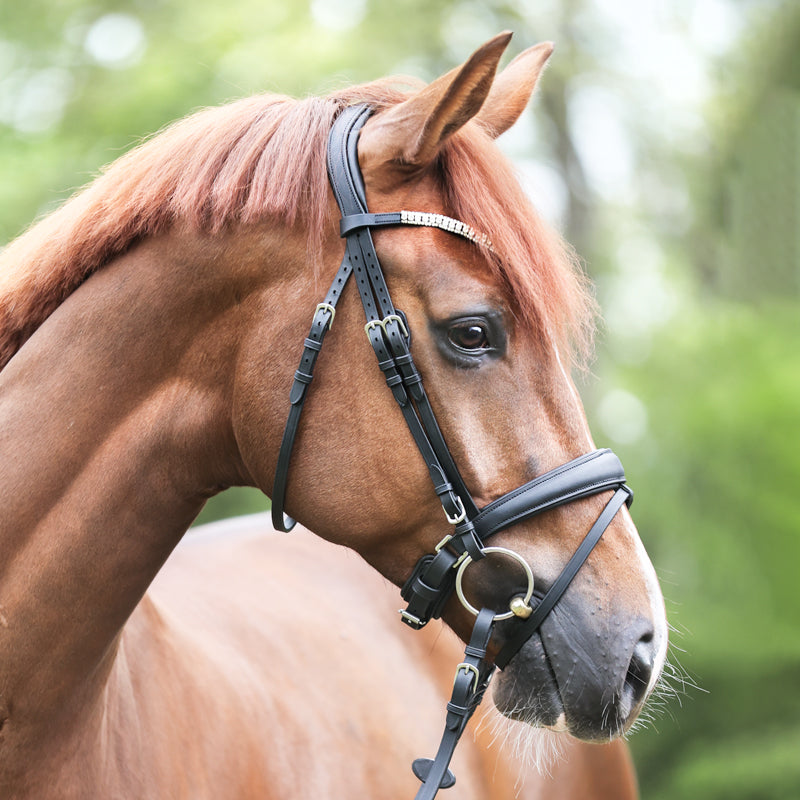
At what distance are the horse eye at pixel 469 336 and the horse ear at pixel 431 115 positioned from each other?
0.37 m

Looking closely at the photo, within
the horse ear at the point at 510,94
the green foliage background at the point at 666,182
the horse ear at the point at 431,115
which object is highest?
the horse ear at the point at 431,115

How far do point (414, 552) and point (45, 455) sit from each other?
789 mm

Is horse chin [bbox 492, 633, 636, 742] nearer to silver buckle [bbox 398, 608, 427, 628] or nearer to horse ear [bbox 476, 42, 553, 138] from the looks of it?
silver buckle [bbox 398, 608, 427, 628]

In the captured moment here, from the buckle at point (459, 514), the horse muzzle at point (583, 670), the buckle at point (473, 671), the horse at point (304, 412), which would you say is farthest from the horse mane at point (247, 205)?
the buckle at point (473, 671)

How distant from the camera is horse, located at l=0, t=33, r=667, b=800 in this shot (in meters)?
1.77

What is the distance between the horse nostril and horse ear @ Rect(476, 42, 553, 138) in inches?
49.8

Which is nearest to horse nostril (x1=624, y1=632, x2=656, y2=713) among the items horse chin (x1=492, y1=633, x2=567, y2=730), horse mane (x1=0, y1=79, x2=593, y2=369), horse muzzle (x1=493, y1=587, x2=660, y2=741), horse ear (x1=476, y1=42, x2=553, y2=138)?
horse muzzle (x1=493, y1=587, x2=660, y2=741)

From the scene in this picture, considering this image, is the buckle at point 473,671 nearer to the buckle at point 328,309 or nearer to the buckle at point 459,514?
the buckle at point 459,514

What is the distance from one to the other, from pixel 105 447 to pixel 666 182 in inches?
497

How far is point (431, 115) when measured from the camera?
176 cm

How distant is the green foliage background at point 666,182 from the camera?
6.26m

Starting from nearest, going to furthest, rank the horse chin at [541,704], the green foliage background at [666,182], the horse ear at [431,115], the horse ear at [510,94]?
the horse ear at [431,115] → the horse chin at [541,704] → the horse ear at [510,94] → the green foliage background at [666,182]

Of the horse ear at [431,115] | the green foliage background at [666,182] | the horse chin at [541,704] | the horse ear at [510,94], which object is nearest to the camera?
the horse ear at [431,115]

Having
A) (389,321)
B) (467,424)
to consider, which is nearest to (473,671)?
(467,424)
